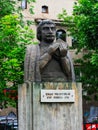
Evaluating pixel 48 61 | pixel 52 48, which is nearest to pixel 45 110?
pixel 48 61

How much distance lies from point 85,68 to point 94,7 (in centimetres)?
785

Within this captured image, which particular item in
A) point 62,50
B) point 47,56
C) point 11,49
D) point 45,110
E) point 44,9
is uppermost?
point 44,9

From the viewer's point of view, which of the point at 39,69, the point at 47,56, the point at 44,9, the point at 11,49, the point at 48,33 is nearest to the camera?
the point at 39,69

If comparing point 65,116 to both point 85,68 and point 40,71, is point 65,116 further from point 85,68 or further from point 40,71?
point 85,68

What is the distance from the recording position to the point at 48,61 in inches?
461

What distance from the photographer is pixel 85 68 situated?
105 ft

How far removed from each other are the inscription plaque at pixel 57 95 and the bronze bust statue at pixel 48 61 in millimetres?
366

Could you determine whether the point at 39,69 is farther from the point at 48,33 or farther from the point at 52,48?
the point at 48,33

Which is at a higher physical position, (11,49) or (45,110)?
(11,49)

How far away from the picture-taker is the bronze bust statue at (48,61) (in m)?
11.6

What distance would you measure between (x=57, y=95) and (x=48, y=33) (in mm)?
1654

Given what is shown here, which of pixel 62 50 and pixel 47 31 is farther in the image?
pixel 47 31

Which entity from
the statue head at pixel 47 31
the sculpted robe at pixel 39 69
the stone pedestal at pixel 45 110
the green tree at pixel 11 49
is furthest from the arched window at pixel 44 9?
the stone pedestal at pixel 45 110

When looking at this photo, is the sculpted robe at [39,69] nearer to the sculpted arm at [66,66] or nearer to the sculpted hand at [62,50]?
the sculpted arm at [66,66]
